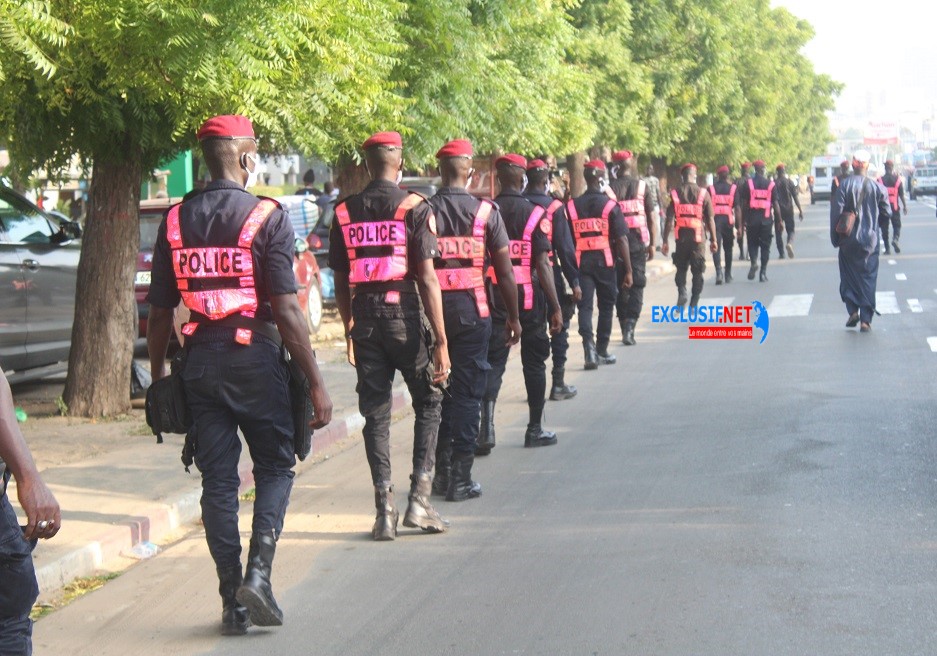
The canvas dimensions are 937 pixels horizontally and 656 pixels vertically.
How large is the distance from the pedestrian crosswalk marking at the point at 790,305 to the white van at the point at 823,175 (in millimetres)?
62924

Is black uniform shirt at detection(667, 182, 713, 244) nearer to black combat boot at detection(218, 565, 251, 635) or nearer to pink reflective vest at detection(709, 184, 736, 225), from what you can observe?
pink reflective vest at detection(709, 184, 736, 225)

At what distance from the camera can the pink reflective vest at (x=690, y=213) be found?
60.3 ft

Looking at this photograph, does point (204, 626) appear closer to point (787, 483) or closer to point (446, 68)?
point (787, 483)

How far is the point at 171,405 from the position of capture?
18.6 ft

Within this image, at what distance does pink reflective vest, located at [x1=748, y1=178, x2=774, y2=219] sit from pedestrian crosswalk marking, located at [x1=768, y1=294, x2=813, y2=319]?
7.37 feet

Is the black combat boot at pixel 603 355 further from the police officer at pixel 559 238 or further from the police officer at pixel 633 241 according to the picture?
the police officer at pixel 559 238

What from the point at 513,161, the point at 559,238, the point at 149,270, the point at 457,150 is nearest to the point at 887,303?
the point at 149,270

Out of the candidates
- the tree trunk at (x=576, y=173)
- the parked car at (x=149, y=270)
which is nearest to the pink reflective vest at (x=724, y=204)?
the tree trunk at (x=576, y=173)

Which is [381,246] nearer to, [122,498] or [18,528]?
[122,498]

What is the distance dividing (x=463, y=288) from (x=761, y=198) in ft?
53.6

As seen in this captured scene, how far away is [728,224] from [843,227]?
26.4 ft

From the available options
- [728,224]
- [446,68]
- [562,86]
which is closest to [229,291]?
[446,68]

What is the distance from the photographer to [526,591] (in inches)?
240

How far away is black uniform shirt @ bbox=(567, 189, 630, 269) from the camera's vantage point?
45.7 ft
